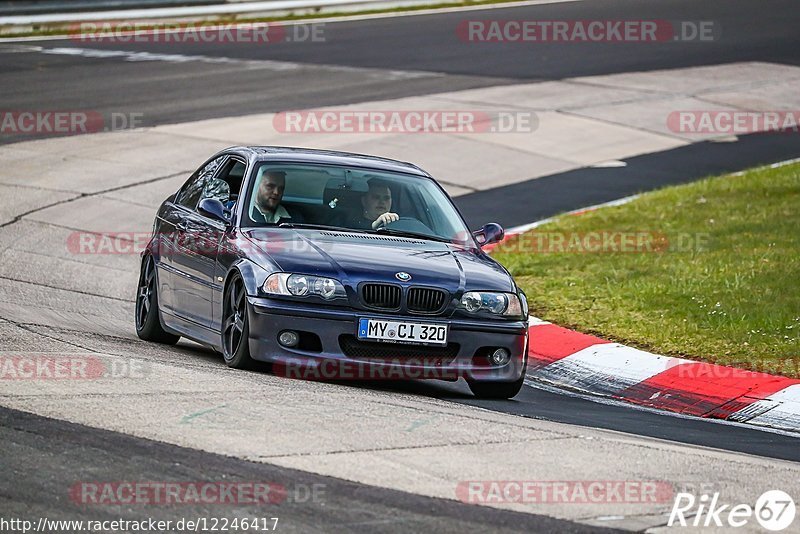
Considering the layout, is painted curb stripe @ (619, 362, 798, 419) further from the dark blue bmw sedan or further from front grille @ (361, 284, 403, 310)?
front grille @ (361, 284, 403, 310)

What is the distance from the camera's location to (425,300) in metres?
8.66

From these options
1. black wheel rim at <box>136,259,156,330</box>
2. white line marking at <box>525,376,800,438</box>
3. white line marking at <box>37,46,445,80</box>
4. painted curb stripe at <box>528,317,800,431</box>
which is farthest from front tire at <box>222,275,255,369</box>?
white line marking at <box>37,46,445,80</box>

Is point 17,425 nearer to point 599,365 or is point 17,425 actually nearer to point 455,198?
point 599,365

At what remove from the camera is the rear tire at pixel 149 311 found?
34.8 ft

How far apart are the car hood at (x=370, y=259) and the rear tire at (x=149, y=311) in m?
1.64

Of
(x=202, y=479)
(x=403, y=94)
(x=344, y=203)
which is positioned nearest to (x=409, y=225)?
(x=344, y=203)

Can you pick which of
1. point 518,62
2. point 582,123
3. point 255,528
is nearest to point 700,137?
point 582,123

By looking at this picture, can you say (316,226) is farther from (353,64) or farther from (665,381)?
(353,64)

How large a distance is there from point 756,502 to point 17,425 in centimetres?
335

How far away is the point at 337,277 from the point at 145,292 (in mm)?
2793

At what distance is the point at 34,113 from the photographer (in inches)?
855

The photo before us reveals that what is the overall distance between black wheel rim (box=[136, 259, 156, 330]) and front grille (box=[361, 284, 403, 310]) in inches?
105

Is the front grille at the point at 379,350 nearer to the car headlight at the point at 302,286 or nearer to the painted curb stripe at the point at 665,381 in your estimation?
the car headlight at the point at 302,286

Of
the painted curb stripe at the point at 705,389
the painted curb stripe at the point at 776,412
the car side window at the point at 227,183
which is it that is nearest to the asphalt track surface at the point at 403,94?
the painted curb stripe at the point at 776,412
